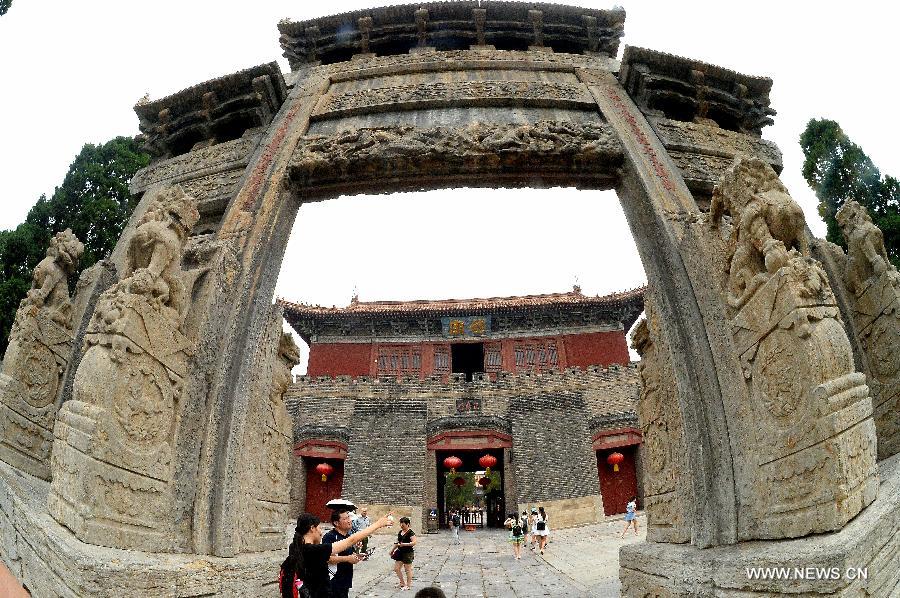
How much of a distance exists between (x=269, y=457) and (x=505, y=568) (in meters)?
7.71

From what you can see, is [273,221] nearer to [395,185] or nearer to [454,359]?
[395,185]

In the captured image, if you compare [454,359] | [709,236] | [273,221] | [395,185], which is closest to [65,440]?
[273,221]

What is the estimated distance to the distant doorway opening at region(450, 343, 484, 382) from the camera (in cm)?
2816

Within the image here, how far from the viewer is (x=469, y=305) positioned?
1076 inches

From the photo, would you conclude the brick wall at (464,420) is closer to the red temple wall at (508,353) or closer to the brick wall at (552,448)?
the brick wall at (552,448)

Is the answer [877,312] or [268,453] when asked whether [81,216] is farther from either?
[877,312]

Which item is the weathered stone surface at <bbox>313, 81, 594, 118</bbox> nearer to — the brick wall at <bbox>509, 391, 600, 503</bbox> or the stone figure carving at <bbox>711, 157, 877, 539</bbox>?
the stone figure carving at <bbox>711, 157, 877, 539</bbox>

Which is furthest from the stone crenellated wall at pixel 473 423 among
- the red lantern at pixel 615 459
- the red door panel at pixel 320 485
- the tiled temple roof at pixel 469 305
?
the tiled temple roof at pixel 469 305

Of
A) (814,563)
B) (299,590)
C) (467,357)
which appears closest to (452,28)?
(299,590)

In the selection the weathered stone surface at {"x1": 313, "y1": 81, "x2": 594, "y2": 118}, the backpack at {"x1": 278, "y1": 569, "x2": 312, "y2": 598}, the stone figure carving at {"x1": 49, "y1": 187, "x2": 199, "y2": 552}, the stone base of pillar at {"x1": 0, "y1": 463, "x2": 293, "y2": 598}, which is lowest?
the backpack at {"x1": 278, "y1": 569, "x2": 312, "y2": 598}

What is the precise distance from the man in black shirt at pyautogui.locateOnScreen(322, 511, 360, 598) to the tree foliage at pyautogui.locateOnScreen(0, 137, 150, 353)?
26.1 feet

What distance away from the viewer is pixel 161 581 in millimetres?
3180

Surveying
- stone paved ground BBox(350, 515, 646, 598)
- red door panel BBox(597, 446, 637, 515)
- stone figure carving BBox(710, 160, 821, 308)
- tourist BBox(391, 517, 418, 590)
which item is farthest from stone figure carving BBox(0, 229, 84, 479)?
red door panel BBox(597, 446, 637, 515)

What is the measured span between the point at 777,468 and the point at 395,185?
185 inches
